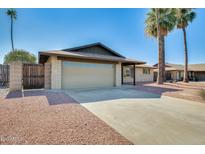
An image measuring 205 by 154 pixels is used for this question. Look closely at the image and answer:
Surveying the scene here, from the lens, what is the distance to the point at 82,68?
11.6 m

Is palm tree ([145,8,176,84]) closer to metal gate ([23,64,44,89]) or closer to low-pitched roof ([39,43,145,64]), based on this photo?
low-pitched roof ([39,43,145,64])

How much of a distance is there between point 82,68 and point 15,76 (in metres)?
5.19

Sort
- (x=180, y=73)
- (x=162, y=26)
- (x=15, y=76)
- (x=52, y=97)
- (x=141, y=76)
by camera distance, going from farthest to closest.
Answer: (x=180, y=73) → (x=141, y=76) → (x=162, y=26) → (x=15, y=76) → (x=52, y=97)

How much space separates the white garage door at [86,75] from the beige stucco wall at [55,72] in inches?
18.2

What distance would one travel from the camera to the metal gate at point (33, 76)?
35.1ft

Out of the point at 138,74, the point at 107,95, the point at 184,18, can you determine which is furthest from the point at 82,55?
the point at 184,18

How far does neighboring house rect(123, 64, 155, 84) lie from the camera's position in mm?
18545

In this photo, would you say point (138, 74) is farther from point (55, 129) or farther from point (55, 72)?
point (55, 129)

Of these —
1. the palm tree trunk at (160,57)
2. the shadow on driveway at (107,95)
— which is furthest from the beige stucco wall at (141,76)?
the shadow on driveway at (107,95)

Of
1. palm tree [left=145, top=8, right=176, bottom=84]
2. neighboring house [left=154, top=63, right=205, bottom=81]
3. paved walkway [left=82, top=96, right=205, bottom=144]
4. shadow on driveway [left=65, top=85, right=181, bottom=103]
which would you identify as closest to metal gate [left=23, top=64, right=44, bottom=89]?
shadow on driveway [left=65, top=85, right=181, bottom=103]

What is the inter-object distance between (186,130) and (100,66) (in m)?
9.82

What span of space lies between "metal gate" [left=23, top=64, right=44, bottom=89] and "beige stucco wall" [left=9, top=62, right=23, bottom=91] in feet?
2.06
